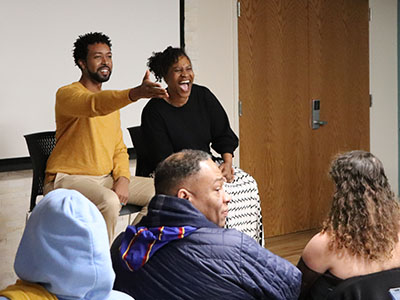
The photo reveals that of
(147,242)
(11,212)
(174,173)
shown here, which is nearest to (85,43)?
(11,212)

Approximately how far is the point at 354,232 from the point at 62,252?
1.16 meters

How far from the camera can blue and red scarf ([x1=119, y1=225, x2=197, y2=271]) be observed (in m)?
1.58

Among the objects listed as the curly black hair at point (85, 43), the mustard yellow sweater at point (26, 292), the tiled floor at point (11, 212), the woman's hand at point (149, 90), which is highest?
the curly black hair at point (85, 43)

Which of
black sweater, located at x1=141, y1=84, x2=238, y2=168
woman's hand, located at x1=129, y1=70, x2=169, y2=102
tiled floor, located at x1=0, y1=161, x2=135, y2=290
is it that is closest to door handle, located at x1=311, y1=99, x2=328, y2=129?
black sweater, located at x1=141, y1=84, x2=238, y2=168

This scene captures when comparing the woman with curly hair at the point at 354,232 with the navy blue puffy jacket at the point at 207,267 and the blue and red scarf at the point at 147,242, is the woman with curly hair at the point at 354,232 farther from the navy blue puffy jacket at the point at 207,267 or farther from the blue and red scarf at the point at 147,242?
the blue and red scarf at the point at 147,242

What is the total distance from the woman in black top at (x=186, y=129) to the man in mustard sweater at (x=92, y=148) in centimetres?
19

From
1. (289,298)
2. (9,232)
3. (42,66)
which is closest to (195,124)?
(42,66)

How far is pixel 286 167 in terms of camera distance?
482 centimetres

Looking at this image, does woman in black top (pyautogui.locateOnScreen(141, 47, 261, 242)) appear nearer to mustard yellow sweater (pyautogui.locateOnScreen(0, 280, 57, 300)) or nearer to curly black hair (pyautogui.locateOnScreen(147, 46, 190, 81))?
curly black hair (pyautogui.locateOnScreen(147, 46, 190, 81))

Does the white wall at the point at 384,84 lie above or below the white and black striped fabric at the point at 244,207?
above

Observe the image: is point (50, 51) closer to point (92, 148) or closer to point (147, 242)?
point (92, 148)

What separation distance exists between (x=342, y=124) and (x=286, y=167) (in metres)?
0.76

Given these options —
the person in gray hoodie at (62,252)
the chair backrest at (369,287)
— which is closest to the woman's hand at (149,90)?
the chair backrest at (369,287)

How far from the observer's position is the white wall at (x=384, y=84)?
5.38 meters
